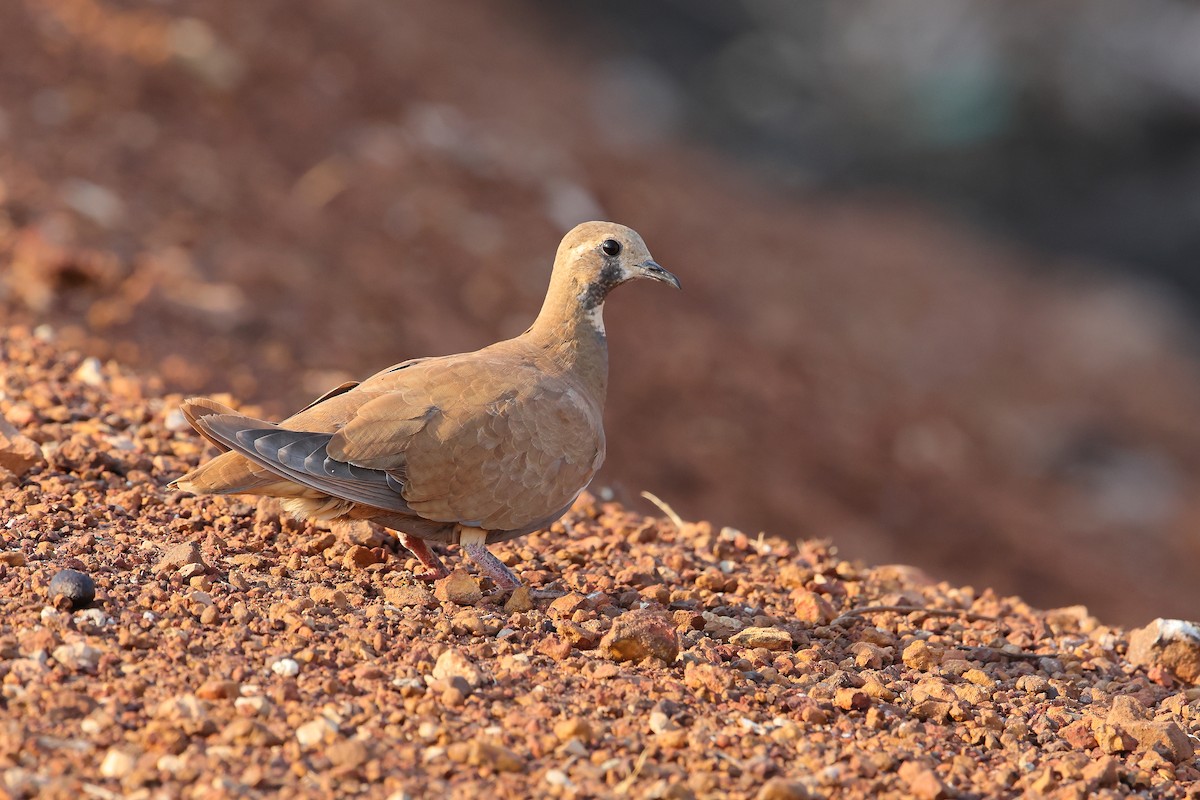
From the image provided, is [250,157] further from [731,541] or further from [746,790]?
[746,790]

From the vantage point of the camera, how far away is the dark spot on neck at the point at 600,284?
551 centimetres

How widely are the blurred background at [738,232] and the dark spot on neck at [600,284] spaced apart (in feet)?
7.06

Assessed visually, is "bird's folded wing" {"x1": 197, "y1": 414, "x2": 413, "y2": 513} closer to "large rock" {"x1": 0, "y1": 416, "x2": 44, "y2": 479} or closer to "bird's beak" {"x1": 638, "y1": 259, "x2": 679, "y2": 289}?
"large rock" {"x1": 0, "y1": 416, "x2": 44, "y2": 479}

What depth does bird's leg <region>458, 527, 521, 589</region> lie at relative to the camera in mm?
4652

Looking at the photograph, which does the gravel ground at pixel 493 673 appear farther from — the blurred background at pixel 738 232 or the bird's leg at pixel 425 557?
the blurred background at pixel 738 232

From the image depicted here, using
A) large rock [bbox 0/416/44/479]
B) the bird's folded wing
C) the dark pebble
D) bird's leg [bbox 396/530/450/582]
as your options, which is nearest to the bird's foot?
bird's leg [bbox 396/530/450/582]

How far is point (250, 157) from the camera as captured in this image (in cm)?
1120

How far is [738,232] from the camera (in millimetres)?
15844

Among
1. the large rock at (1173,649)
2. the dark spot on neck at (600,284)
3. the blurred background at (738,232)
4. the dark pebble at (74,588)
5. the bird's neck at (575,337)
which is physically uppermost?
the blurred background at (738,232)

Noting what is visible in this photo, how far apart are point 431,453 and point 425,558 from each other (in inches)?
21.5

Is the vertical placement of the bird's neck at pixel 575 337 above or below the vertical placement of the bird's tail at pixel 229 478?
above

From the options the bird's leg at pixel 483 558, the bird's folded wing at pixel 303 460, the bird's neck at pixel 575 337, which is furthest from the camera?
the bird's neck at pixel 575 337

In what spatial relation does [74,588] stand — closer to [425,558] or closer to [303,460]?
[303,460]

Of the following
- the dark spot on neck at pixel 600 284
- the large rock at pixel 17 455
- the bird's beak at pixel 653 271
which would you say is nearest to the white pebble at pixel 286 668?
the large rock at pixel 17 455
